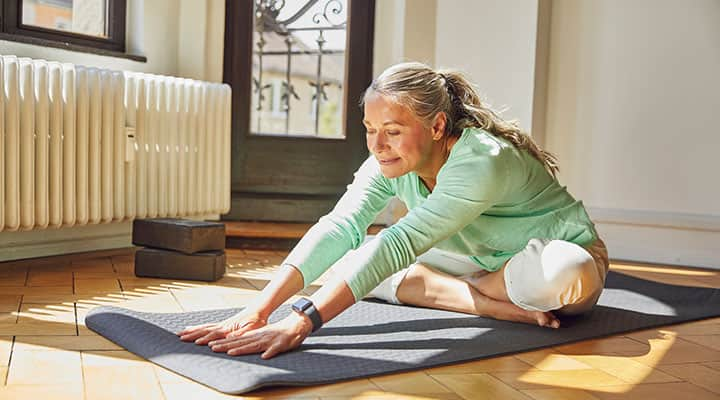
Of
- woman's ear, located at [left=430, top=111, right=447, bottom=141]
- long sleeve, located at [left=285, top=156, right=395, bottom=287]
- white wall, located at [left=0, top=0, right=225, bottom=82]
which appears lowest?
long sleeve, located at [left=285, top=156, right=395, bottom=287]

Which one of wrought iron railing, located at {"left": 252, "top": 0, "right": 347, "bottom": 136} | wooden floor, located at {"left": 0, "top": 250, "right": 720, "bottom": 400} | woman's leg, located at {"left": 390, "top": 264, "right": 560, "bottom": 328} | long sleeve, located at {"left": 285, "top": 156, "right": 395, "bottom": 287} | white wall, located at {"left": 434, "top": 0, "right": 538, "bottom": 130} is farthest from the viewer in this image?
wrought iron railing, located at {"left": 252, "top": 0, "right": 347, "bottom": 136}

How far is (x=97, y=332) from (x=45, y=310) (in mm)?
336

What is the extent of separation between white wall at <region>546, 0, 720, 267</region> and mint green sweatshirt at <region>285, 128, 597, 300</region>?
1.66m

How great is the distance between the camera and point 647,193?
3.65 m

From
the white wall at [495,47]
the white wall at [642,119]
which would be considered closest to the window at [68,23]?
the white wall at [495,47]

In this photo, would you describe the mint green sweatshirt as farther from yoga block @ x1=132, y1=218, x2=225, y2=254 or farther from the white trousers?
yoga block @ x1=132, y1=218, x2=225, y2=254

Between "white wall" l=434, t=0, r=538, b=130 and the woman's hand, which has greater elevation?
"white wall" l=434, t=0, r=538, b=130

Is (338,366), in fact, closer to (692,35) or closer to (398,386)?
(398,386)

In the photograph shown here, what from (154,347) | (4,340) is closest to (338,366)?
(154,347)

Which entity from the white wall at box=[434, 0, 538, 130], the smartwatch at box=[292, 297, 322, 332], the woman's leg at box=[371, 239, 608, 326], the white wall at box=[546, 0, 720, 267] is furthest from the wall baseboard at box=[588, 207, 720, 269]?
the smartwatch at box=[292, 297, 322, 332]

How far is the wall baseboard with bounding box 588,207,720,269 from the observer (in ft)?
11.6

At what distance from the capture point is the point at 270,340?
1.66 meters

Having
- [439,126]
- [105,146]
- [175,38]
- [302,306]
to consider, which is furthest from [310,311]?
[175,38]

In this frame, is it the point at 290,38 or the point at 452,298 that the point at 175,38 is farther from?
the point at 452,298
